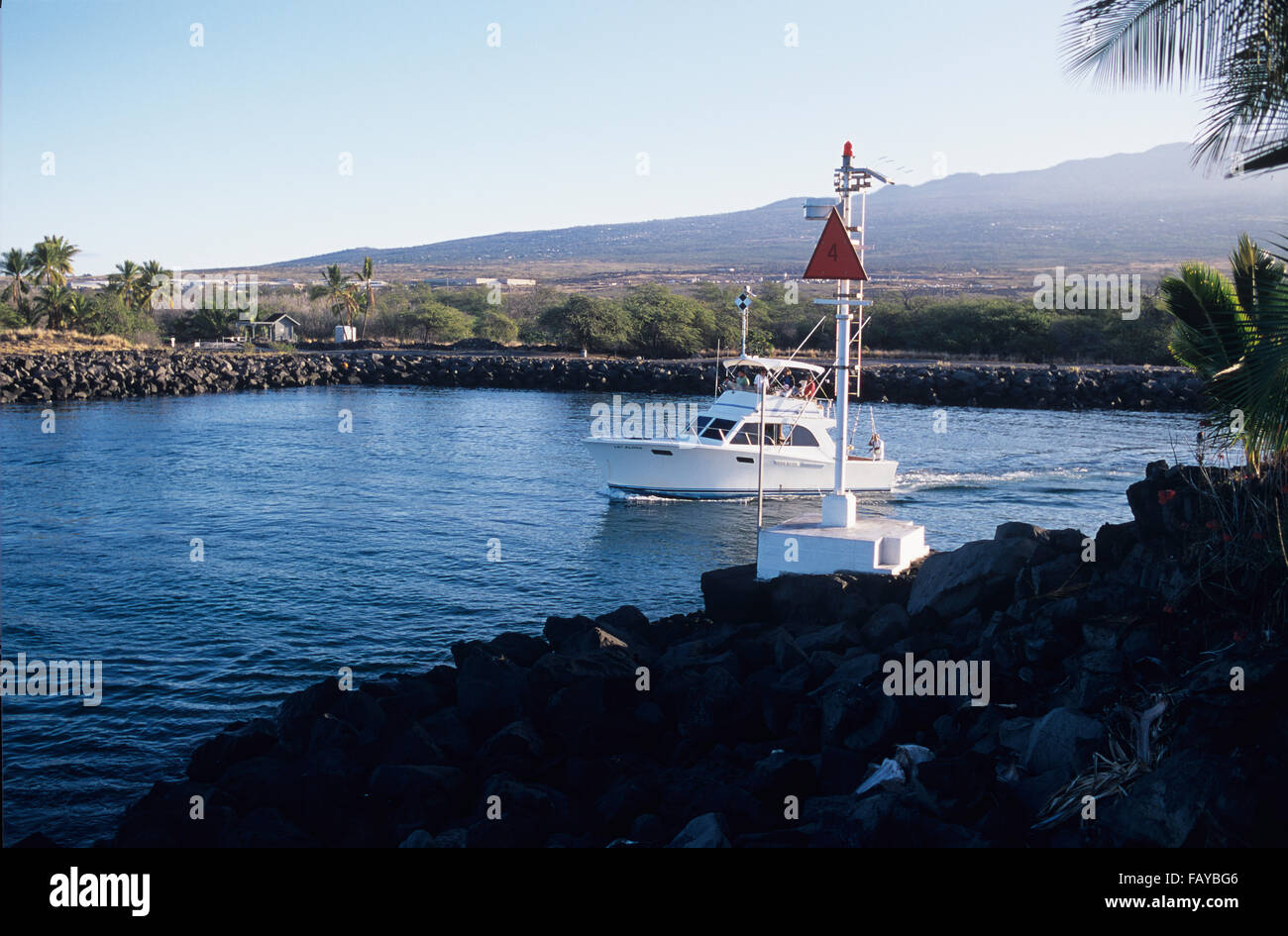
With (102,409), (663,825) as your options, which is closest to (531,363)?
(102,409)

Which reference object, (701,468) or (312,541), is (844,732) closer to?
(312,541)

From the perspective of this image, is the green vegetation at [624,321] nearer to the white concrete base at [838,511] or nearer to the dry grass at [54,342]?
the dry grass at [54,342]

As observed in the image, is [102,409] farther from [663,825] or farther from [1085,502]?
[663,825]

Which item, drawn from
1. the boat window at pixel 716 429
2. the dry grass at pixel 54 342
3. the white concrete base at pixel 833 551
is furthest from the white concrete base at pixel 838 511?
the dry grass at pixel 54 342

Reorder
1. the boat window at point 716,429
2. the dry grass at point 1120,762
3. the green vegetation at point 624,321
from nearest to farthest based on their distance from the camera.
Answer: the dry grass at point 1120,762
the boat window at point 716,429
the green vegetation at point 624,321

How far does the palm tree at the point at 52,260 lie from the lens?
7344 cm

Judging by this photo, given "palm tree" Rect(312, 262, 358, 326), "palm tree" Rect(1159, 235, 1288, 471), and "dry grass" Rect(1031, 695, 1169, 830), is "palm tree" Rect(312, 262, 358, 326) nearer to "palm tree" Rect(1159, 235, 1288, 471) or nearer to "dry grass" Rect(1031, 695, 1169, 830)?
"palm tree" Rect(1159, 235, 1288, 471)

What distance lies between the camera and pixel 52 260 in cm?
7375

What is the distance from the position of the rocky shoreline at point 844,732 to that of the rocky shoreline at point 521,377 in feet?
128

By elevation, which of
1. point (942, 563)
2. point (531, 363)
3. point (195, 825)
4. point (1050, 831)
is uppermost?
point (531, 363)

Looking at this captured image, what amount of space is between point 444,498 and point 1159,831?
22.2m

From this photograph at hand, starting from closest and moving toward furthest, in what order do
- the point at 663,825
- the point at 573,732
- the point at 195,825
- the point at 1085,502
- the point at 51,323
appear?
the point at 663,825
the point at 195,825
the point at 573,732
the point at 1085,502
the point at 51,323

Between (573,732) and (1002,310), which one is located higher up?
(1002,310)
